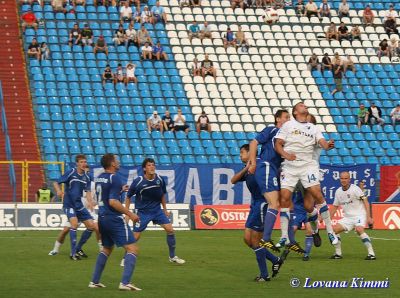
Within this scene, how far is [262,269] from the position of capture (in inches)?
628

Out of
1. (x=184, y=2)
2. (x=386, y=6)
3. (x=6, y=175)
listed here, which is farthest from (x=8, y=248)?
(x=386, y=6)

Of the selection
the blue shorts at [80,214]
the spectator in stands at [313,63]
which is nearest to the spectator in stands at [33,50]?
the spectator in stands at [313,63]

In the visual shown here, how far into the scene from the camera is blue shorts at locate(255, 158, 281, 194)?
16.4 m

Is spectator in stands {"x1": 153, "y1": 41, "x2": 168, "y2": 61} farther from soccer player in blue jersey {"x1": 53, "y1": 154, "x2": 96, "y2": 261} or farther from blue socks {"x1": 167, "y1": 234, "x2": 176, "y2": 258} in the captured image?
blue socks {"x1": 167, "y1": 234, "x2": 176, "y2": 258}

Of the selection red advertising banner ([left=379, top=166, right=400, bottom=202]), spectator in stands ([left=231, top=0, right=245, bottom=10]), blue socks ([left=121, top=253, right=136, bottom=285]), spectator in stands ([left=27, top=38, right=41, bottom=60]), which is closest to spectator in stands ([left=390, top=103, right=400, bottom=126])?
red advertising banner ([left=379, top=166, right=400, bottom=202])

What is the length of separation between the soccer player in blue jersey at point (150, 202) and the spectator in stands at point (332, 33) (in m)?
28.7

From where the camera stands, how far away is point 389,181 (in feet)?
122

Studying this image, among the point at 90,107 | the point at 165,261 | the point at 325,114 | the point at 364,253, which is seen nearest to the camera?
the point at 165,261

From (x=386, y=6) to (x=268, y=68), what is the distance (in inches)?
331

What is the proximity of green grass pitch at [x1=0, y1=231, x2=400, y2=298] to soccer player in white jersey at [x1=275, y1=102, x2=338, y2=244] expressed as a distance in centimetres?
149

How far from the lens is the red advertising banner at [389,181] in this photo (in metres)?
36.8

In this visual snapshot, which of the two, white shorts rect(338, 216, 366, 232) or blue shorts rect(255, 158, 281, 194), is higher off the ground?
blue shorts rect(255, 158, 281, 194)

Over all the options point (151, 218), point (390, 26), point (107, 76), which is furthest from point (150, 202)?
point (390, 26)

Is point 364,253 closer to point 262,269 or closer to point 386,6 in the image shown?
point 262,269
